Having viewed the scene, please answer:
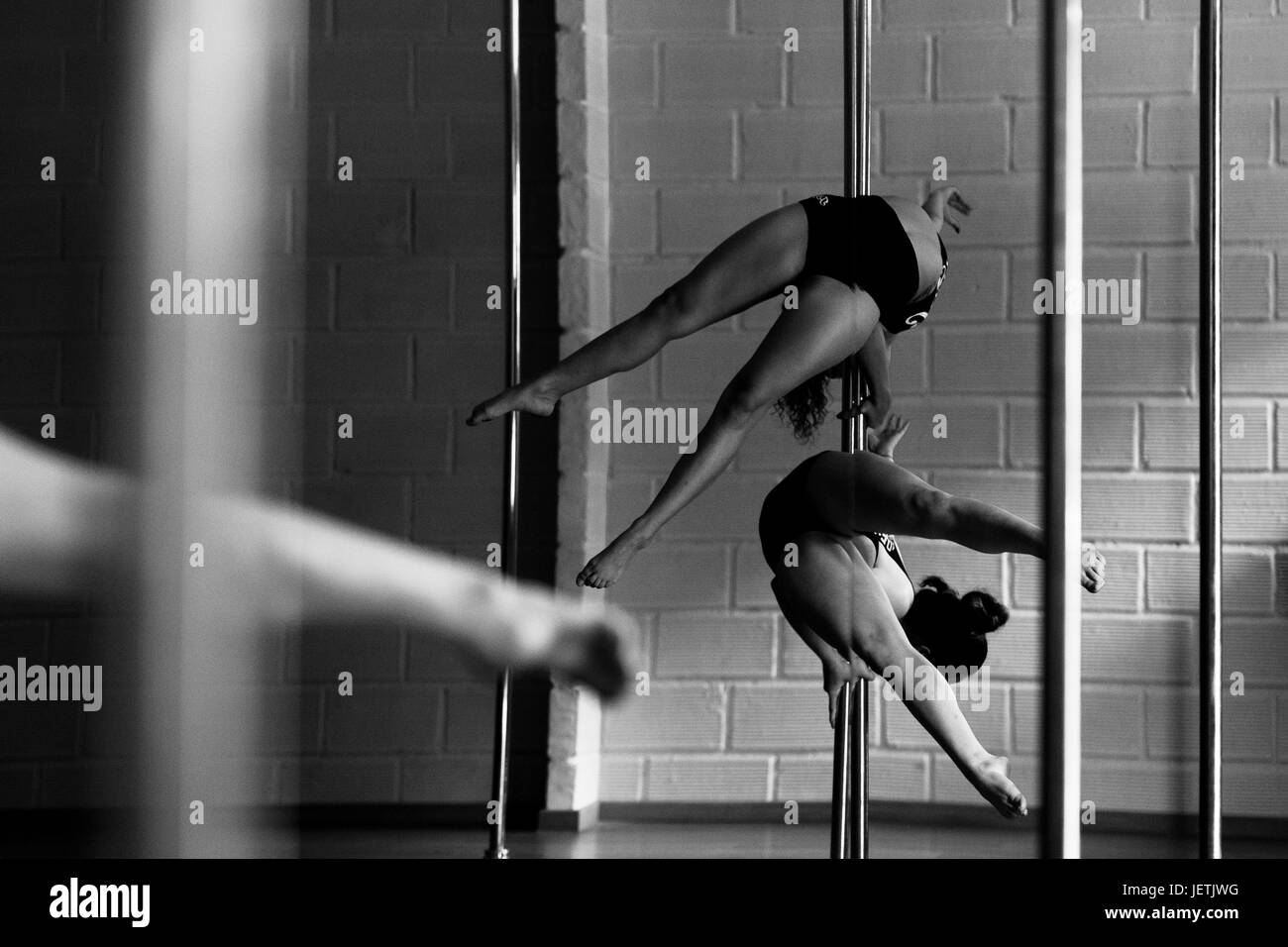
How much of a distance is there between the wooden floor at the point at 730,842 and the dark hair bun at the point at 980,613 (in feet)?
1.29

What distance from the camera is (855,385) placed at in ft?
3.14

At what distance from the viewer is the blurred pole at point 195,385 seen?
1.66 ft

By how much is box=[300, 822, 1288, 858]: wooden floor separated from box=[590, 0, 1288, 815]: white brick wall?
6 centimetres

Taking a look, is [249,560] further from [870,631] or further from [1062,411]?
[870,631]

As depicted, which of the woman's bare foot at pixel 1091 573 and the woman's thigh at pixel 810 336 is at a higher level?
the woman's thigh at pixel 810 336

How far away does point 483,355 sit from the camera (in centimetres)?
142

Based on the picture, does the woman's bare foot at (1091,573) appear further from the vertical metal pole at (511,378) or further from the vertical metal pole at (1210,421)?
the vertical metal pole at (511,378)

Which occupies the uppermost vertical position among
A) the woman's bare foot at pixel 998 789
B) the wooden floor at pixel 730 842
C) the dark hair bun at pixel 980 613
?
the dark hair bun at pixel 980 613

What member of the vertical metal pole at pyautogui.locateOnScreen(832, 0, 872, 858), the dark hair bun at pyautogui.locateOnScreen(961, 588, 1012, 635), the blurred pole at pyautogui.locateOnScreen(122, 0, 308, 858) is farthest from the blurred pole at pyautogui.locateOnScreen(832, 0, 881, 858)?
the blurred pole at pyautogui.locateOnScreen(122, 0, 308, 858)

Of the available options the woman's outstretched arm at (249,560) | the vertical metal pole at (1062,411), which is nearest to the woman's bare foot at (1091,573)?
the woman's outstretched arm at (249,560)

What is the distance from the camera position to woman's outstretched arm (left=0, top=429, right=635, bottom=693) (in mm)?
461
